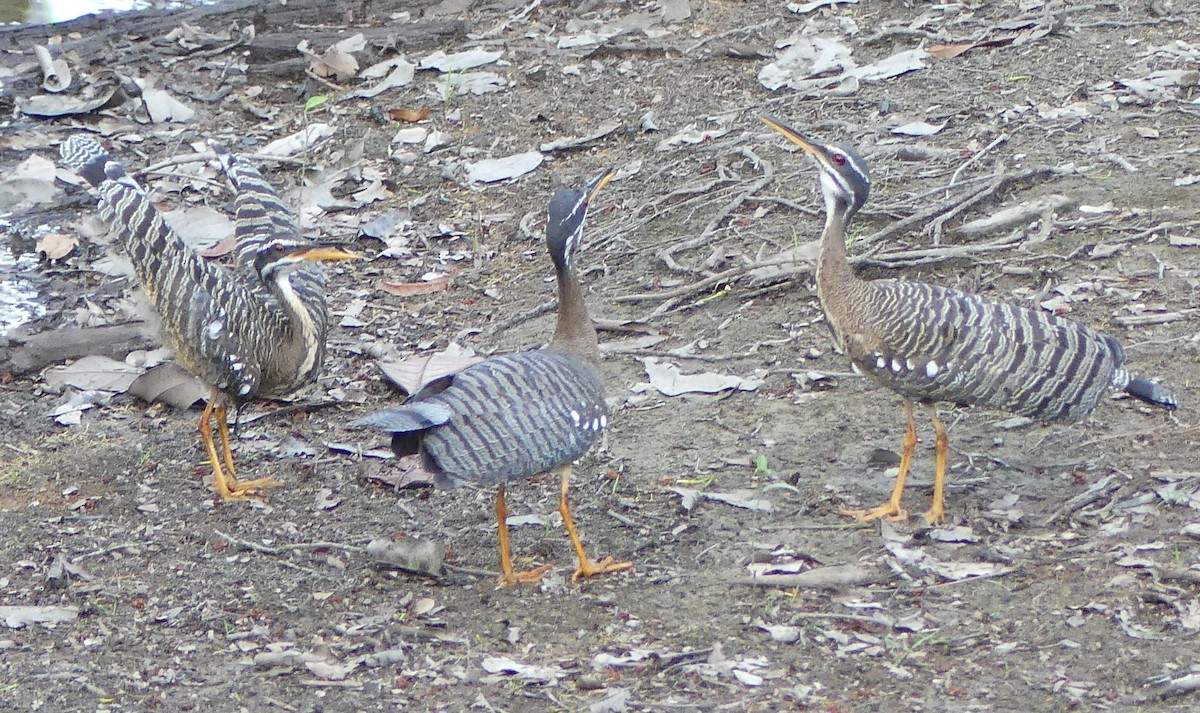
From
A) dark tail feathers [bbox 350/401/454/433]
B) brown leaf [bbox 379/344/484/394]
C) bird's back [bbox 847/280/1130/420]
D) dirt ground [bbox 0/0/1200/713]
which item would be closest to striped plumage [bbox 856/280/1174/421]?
bird's back [bbox 847/280/1130/420]

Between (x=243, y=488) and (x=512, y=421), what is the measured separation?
5.51 ft

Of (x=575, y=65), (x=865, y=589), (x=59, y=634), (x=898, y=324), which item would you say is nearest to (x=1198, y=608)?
(x=865, y=589)

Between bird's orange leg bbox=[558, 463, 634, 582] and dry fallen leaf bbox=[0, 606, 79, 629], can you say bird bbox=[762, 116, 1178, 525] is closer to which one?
bird's orange leg bbox=[558, 463, 634, 582]

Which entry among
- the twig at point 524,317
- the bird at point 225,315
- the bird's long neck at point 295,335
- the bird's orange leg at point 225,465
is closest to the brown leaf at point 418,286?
the twig at point 524,317

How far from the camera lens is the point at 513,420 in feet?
16.8

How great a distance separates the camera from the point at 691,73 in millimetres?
9828

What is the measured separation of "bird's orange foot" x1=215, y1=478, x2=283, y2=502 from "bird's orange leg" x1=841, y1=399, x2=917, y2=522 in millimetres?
2586

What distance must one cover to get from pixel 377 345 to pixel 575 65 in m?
3.62

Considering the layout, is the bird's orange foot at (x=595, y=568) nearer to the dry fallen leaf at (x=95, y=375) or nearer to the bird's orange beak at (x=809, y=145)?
the bird's orange beak at (x=809, y=145)

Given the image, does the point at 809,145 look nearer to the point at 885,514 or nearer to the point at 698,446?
the point at 698,446

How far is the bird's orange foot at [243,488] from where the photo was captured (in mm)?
6070

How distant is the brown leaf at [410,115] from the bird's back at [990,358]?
5236 millimetres

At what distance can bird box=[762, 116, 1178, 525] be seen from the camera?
5.29 metres

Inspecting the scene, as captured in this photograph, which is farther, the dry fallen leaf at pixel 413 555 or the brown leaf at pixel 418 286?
the brown leaf at pixel 418 286
